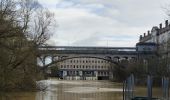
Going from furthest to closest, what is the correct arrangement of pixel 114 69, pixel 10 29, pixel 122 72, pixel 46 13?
Answer: pixel 114 69 < pixel 122 72 < pixel 46 13 < pixel 10 29

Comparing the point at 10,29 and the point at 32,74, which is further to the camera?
the point at 32,74

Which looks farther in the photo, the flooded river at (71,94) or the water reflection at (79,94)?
the water reflection at (79,94)

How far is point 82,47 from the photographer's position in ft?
438

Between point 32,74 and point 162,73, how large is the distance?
118ft

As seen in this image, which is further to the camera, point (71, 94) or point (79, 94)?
point (79, 94)

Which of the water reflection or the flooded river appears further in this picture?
the water reflection

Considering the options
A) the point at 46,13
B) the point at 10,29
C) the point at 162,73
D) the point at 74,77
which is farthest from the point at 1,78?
the point at 74,77

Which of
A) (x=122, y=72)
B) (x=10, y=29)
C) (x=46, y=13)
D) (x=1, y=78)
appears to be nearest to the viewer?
(x=10, y=29)

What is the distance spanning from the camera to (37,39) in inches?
2379

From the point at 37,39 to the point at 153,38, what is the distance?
298 feet

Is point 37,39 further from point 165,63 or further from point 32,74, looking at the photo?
point 165,63

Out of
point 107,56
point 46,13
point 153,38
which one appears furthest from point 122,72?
point 46,13

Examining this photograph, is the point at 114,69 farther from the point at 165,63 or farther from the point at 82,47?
the point at 165,63

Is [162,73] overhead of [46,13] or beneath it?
beneath
